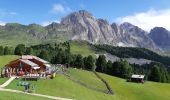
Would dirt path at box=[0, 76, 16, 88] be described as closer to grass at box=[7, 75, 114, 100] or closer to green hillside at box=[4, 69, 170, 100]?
grass at box=[7, 75, 114, 100]

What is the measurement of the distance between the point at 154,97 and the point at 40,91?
1630 inches

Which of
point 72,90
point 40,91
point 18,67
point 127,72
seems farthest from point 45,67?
point 127,72

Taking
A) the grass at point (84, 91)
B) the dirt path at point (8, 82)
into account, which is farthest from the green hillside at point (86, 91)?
the dirt path at point (8, 82)

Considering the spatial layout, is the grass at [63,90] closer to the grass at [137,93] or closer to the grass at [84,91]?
the grass at [84,91]

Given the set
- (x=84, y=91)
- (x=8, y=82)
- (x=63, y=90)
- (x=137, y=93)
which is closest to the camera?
(x=8, y=82)

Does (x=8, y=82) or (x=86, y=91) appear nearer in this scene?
(x=8, y=82)

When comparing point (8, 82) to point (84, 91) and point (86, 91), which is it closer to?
point (84, 91)

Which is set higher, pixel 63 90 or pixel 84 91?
pixel 63 90

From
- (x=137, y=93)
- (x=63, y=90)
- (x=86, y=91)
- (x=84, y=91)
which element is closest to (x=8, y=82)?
(x=63, y=90)

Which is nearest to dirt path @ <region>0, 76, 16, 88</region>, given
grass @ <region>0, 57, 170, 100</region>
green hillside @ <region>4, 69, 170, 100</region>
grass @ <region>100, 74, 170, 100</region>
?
grass @ <region>0, 57, 170, 100</region>

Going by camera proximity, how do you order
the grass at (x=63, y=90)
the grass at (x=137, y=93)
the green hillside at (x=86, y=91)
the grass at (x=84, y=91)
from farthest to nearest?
the grass at (x=137, y=93) < the green hillside at (x=86, y=91) < the grass at (x=84, y=91) < the grass at (x=63, y=90)

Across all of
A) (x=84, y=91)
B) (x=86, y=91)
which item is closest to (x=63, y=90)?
(x=84, y=91)

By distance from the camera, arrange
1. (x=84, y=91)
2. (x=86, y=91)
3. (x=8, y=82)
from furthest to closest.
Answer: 1. (x=86, y=91)
2. (x=84, y=91)
3. (x=8, y=82)

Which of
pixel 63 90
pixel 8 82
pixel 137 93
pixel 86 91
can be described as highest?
pixel 8 82
